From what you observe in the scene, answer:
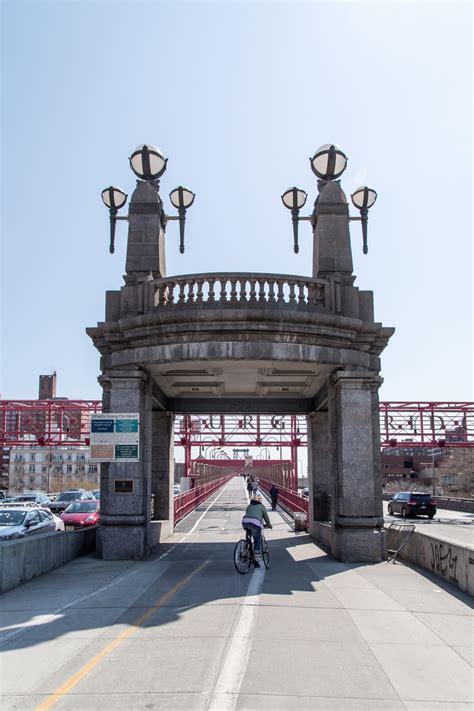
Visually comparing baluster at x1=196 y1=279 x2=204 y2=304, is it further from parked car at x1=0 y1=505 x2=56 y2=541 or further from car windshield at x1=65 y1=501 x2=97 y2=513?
car windshield at x1=65 y1=501 x2=97 y2=513

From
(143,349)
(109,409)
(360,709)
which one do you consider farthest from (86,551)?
(360,709)

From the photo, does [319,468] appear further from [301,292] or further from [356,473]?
[301,292]

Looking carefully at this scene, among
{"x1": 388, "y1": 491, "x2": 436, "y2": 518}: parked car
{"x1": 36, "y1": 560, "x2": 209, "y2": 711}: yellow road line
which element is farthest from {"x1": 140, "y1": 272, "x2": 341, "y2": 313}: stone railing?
{"x1": 388, "y1": 491, "x2": 436, "y2": 518}: parked car

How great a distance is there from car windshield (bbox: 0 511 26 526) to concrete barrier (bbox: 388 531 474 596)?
9762 millimetres

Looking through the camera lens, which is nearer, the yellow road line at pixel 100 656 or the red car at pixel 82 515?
the yellow road line at pixel 100 656

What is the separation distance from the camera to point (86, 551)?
15.2m

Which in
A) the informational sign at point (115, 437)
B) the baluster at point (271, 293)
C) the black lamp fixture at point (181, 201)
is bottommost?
the informational sign at point (115, 437)

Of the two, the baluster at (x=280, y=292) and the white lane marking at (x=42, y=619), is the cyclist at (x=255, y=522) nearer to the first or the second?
the white lane marking at (x=42, y=619)

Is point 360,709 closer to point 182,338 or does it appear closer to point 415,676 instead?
point 415,676

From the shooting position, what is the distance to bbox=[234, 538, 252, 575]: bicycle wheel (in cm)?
1138

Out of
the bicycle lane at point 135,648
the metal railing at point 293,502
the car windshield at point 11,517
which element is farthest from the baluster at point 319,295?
the metal railing at point 293,502

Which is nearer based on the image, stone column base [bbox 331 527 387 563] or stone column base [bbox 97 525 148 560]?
stone column base [bbox 331 527 387 563]

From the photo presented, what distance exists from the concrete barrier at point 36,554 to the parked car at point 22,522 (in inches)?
74.8

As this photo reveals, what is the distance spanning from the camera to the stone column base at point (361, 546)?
13398 millimetres
